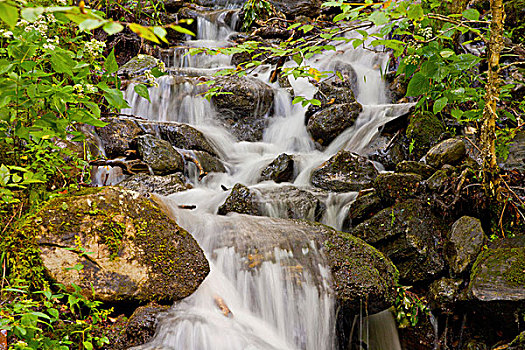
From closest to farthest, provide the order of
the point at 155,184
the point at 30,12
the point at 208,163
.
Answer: the point at 30,12
the point at 155,184
the point at 208,163

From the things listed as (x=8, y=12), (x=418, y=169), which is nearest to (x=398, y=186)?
(x=418, y=169)

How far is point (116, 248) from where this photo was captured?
2516 millimetres

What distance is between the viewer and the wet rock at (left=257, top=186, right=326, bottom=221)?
5.00 metres

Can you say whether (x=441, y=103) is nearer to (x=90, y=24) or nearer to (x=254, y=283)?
(x=254, y=283)

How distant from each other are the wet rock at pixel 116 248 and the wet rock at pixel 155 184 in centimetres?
259

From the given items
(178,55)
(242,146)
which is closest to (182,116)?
(242,146)

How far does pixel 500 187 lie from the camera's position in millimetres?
3385

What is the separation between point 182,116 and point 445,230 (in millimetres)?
6453

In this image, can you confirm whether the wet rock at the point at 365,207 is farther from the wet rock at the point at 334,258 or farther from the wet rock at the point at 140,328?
the wet rock at the point at 140,328

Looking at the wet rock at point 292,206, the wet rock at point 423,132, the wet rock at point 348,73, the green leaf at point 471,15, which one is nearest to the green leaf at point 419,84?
the green leaf at point 471,15

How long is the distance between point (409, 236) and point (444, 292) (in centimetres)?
66

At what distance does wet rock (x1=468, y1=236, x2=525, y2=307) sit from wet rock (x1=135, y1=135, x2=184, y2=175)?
459cm

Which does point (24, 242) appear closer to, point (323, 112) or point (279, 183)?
point (279, 183)

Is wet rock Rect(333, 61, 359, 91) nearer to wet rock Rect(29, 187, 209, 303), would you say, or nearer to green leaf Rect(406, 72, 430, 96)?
green leaf Rect(406, 72, 430, 96)
